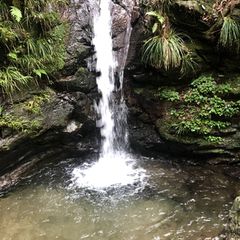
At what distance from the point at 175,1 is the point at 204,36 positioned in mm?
837

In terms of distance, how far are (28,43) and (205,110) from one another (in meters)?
3.50

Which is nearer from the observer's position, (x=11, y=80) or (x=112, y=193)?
(x=112, y=193)

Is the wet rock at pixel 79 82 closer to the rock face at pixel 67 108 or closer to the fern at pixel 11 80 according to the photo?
the rock face at pixel 67 108

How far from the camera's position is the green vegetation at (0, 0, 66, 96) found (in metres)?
6.54

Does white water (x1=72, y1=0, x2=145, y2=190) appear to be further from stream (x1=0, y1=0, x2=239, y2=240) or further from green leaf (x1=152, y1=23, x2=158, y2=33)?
green leaf (x1=152, y1=23, x2=158, y2=33)

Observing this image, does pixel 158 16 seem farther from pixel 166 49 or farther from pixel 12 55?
pixel 12 55

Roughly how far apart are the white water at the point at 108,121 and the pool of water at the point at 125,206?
0.33 meters

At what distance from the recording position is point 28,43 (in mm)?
6836

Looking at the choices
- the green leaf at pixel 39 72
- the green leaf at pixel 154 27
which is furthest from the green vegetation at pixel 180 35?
the green leaf at pixel 39 72

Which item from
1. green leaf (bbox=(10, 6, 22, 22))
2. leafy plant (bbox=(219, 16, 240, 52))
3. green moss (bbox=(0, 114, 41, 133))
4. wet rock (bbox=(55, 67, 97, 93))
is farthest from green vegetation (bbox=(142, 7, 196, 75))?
green moss (bbox=(0, 114, 41, 133))

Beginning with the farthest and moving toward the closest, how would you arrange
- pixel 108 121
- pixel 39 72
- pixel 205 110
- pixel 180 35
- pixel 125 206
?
1. pixel 108 121
2. pixel 180 35
3. pixel 205 110
4. pixel 39 72
5. pixel 125 206

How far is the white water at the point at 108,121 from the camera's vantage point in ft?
23.2

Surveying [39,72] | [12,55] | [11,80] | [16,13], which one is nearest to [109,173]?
[39,72]

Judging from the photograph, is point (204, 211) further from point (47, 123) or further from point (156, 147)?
point (47, 123)
